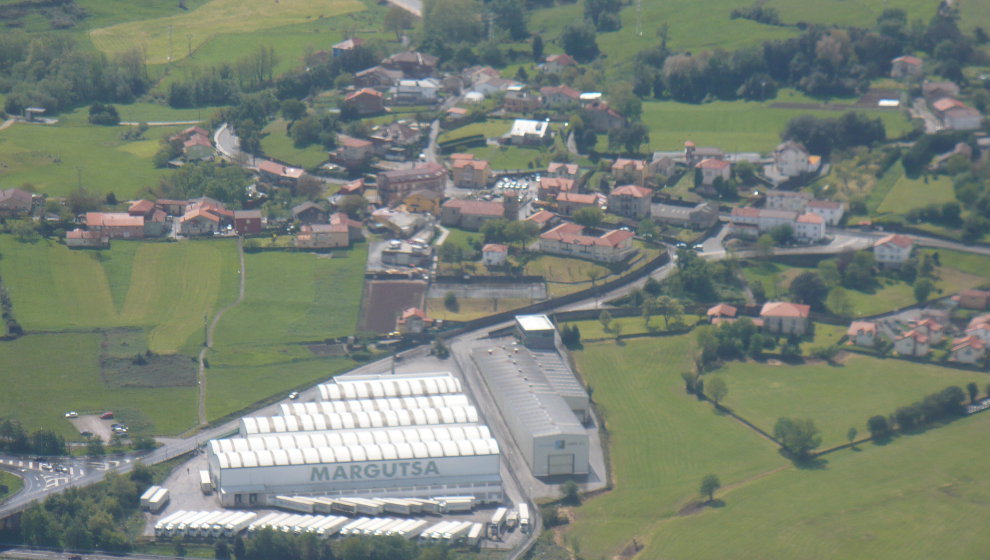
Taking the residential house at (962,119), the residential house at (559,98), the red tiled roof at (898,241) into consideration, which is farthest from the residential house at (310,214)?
the residential house at (962,119)

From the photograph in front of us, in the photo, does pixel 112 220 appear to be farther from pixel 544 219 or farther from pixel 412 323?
pixel 544 219

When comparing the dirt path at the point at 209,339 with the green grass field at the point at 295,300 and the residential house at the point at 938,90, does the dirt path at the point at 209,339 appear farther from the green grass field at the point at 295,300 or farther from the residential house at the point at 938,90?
the residential house at the point at 938,90

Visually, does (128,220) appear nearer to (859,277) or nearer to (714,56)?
(859,277)

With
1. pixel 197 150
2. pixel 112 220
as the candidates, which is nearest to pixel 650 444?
pixel 112 220

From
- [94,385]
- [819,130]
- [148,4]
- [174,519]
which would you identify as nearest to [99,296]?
[94,385]

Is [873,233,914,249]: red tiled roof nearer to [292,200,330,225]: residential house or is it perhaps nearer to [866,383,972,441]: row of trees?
[866,383,972,441]: row of trees

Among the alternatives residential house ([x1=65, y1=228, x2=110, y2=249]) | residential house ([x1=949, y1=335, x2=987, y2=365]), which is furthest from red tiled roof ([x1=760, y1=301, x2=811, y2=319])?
residential house ([x1=65, y1=228, x2=110, y2=249])
